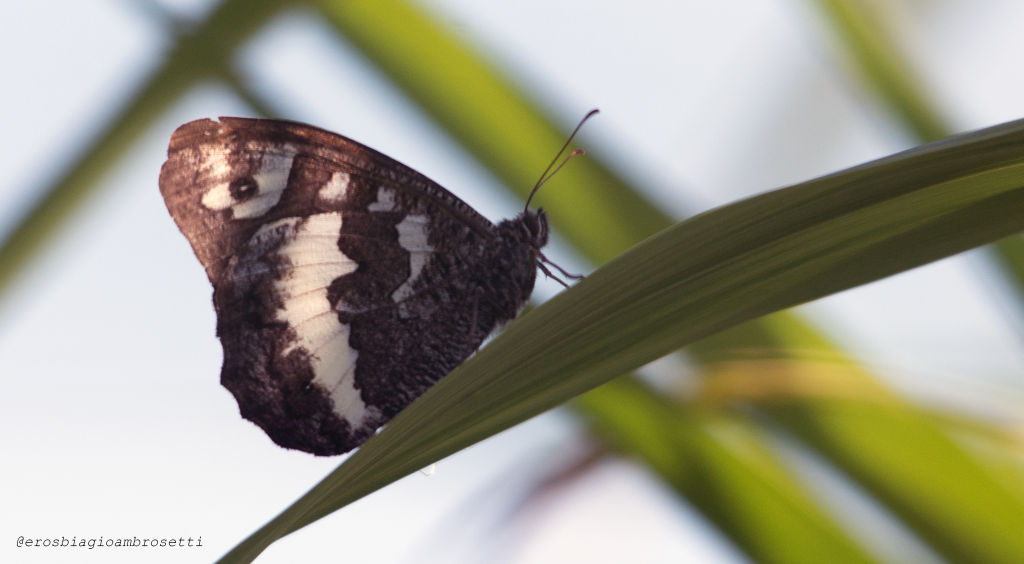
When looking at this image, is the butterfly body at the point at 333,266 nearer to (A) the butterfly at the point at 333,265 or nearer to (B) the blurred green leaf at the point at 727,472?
(A) the butterfly at the point at 333,265

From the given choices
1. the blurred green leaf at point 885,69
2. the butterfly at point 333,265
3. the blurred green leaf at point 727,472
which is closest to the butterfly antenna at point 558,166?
the butterfly at point 333,265

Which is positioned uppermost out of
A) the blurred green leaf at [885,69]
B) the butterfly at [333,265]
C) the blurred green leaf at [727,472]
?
the blurred green leaf at [885,69]

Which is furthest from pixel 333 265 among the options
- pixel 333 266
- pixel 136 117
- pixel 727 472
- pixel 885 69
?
pixel 885 69

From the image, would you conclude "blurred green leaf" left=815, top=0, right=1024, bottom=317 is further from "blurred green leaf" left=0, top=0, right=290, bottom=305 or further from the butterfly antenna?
"blurred green leaf" left=0, top=0, right=290, bottom=305

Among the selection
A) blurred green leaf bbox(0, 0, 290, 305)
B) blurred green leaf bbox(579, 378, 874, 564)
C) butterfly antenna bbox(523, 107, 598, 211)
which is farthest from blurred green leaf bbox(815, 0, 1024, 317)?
blurred green leaf bbox(0, 0, 290, 305)

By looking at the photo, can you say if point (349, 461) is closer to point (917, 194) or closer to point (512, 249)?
point (917, 194)

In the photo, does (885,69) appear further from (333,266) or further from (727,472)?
(333,266)

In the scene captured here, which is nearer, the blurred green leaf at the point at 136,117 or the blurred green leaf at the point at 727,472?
the blurred green leaf at the point at 727,472

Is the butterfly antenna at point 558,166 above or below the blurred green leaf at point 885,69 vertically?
below
